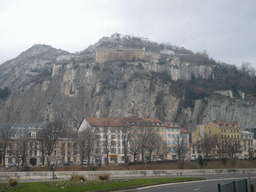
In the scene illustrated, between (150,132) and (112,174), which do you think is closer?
(112,174)

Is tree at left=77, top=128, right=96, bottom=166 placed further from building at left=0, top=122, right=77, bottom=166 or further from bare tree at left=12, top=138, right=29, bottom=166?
bare tree at left=12, top=138, right=29, bottom=166

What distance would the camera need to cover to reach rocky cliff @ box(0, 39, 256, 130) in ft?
392

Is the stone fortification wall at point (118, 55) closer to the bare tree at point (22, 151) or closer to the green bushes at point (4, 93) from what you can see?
the green bushes at point (4, 93)

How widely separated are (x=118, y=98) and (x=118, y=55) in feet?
120

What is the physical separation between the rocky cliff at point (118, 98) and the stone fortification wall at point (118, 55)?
1017cm

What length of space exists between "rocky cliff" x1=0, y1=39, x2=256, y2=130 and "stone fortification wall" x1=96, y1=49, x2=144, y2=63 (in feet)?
33.4

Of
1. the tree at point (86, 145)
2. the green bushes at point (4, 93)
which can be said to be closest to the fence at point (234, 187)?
the tree at point (86, 145)

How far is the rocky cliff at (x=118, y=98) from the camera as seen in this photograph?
119 m

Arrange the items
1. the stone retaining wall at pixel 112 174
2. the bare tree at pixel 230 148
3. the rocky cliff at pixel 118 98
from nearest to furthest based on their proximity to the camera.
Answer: the stone retaining wall at pixel 112 174
the bare tree at pixel 230 148
the rocky cliff at pixel 118 98

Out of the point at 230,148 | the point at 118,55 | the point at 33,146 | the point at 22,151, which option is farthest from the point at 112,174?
the point at 118,55

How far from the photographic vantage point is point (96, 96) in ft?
428

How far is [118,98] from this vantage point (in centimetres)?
12731

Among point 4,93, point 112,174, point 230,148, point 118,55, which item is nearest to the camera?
point 112,174

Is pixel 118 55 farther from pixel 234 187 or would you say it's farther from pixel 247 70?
pixel 234 187
